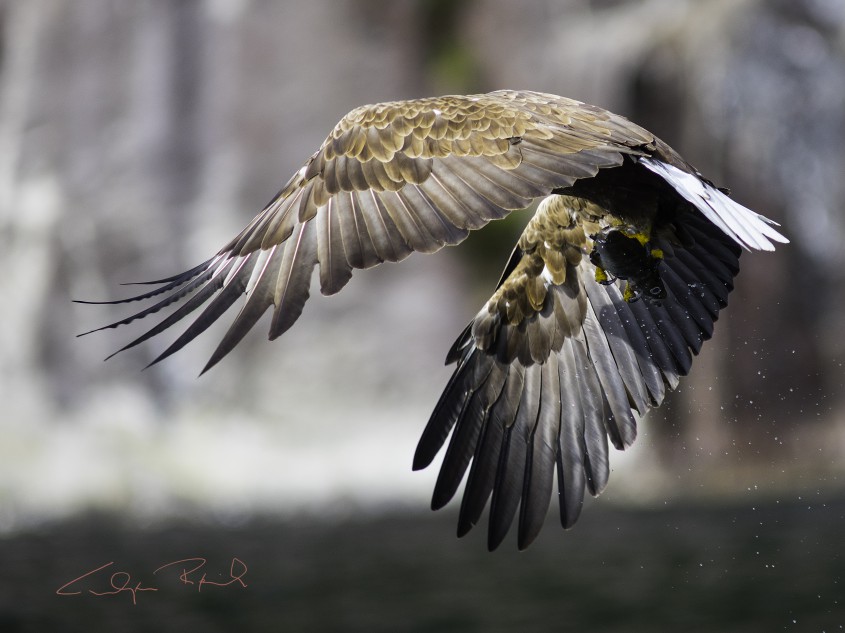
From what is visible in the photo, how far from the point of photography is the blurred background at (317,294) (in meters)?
11.7

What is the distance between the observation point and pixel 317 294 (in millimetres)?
11875

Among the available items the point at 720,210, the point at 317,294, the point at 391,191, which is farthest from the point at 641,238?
the point at 317,294

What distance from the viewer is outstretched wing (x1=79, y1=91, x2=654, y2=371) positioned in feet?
12.0

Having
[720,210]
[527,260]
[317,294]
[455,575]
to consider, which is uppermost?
[720,210]

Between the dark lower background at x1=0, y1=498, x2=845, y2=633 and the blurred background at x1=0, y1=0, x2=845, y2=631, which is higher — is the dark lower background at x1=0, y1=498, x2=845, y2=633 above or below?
below

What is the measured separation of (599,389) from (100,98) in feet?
30.4

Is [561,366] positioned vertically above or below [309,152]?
below

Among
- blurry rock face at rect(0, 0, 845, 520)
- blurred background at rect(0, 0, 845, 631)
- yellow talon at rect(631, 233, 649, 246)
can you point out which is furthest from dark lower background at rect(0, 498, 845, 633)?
yellow talon at rect(631, 233, 649, 246)

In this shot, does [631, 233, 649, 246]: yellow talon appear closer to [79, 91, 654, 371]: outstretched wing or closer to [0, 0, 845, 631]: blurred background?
[79, 91, 654, 371]: outstretched wing

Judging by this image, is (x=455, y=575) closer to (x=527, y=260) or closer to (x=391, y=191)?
(x=527, y=260)
